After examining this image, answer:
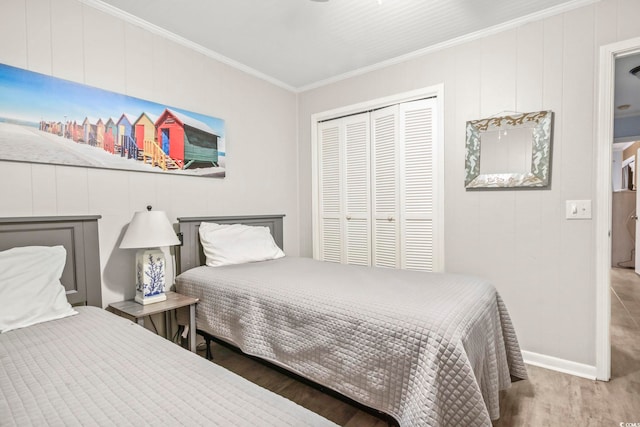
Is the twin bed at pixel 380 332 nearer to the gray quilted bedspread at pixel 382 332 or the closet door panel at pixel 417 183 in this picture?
the gray quilted bedspread at pixel 382 332

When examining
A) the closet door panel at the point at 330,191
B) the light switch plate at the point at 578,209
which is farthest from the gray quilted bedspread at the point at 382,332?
the closet door panel at the point at 330,191

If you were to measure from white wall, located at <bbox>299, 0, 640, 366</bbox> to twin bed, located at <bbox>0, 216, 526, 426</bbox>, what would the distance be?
647mm

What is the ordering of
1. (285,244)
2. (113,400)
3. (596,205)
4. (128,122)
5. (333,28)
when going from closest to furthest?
1. (113,400)
2. (596,205)
3. (128,122)
4. (333,28)
5. (285,244)

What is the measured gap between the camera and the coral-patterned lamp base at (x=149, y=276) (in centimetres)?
208

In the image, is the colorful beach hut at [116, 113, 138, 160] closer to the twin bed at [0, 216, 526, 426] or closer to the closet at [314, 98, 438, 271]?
the twin bed at [0, 216, 526, 426]

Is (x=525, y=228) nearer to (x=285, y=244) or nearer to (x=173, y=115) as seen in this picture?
(x=285, y=244)

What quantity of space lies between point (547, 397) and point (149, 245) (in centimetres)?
260

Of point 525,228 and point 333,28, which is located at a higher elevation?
point 333,28

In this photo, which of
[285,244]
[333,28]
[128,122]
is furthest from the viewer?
[285,244]

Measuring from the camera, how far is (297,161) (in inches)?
146

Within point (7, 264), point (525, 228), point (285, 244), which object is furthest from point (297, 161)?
point (7, 264)

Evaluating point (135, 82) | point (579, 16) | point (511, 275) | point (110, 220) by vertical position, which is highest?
point (579, 16)

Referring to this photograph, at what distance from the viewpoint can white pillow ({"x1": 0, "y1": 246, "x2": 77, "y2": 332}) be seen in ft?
4.84

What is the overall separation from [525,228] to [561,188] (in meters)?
0.36
